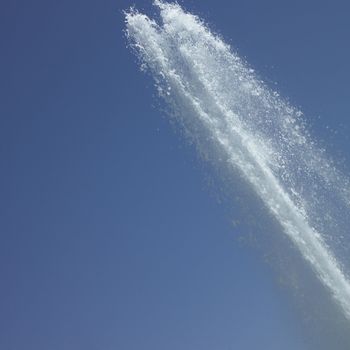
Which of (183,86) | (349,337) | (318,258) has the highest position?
(183,86)

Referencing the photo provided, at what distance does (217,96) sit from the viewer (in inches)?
1997

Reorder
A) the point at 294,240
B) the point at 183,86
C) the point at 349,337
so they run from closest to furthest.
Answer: the point at 349,337 < the point at 294,240 < the point at 183,86

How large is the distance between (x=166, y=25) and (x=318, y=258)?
15.1 m

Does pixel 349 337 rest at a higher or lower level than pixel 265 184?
lower

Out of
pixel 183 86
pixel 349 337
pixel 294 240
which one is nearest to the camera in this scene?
pixel 349 337

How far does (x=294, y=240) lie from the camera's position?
46.3 m

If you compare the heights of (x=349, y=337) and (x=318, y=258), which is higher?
(x=318, y=258)

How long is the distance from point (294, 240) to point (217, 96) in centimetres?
914

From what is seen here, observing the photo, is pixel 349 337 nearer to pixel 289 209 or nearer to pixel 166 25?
pixel 289 209

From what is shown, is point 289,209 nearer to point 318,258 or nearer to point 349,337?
point 318,258

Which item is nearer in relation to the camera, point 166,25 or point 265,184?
point 265,184

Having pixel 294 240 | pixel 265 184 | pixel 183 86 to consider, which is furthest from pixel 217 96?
pixel 294 240

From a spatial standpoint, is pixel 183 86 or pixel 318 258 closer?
pixel 318 258

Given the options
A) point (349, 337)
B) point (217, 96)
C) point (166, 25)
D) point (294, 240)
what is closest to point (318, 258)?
point (294, 240)
